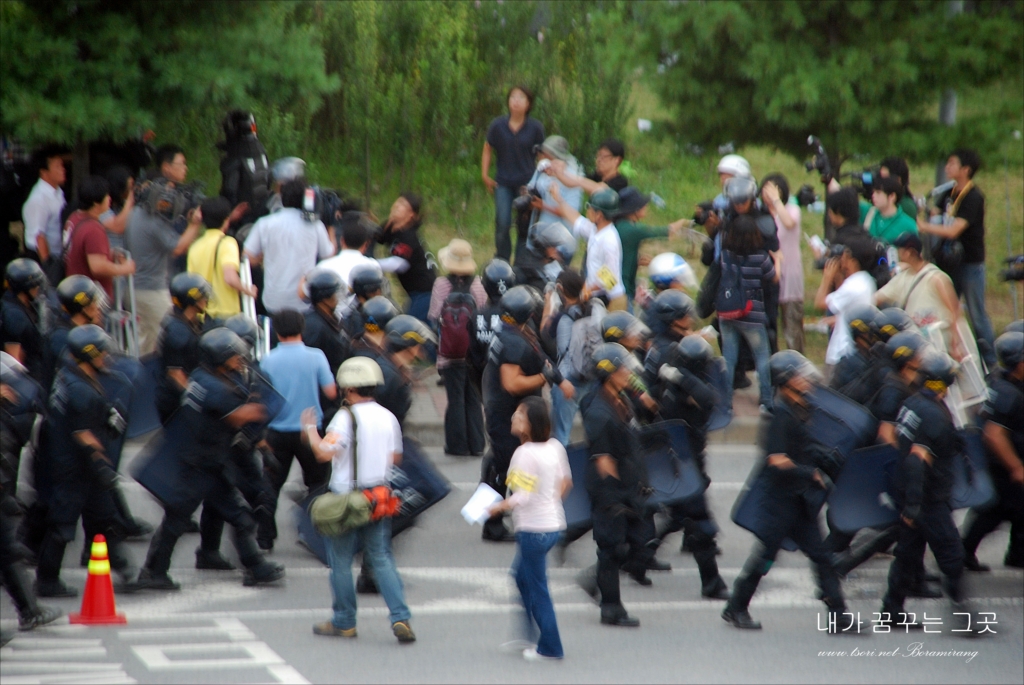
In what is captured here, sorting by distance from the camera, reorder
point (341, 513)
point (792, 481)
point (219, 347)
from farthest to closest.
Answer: point (219, 347)
point (792, 481)
point (341, 513)

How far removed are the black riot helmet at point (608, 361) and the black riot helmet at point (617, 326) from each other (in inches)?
27.7

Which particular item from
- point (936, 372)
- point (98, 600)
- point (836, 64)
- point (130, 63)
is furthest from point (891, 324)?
point (130, 63)

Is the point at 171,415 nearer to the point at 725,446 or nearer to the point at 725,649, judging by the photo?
the point at 725,649

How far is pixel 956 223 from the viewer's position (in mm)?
12359

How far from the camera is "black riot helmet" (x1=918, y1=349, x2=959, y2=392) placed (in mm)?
7766

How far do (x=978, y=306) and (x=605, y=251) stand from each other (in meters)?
4.00

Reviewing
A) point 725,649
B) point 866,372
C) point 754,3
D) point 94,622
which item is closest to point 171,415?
point 94,622

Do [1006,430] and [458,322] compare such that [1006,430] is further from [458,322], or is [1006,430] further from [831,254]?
[458,322]

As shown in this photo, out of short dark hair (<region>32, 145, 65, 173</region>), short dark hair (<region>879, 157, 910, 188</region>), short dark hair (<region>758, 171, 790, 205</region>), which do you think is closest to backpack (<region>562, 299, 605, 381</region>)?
short dark hair (<region>758, 171, 790, 205</region>)

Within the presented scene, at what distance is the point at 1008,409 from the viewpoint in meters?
8.23

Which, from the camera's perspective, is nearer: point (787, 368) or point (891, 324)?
point (787, 368)

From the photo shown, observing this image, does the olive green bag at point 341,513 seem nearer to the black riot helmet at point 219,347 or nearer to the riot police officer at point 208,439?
the riot police officer at point 208,439

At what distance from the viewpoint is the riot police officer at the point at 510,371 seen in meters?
8.78

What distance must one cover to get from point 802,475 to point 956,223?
5.62 metres
